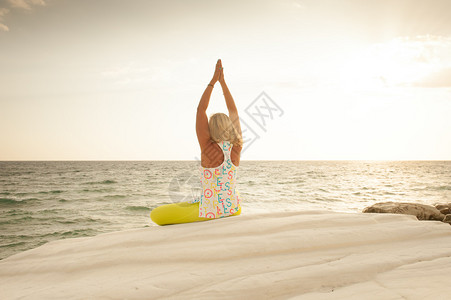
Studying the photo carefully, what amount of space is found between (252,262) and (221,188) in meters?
1.12

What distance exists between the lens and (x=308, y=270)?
138cm

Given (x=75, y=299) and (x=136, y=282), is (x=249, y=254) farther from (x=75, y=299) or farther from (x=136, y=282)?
(x=75, y=299)

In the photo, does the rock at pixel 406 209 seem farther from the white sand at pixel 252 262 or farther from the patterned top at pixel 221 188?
the patterned top at pixel 221 188

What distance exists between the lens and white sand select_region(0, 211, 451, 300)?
4.08 feet

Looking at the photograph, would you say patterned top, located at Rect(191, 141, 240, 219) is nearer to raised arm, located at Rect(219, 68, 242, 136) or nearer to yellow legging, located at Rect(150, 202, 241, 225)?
yellow legging, located at Rect(150, 202, 241, 225)

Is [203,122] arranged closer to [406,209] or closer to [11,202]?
[406,209]

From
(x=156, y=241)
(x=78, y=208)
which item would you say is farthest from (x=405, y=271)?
(x=78, y=208)

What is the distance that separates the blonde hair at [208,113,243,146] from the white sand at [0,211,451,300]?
0.73m

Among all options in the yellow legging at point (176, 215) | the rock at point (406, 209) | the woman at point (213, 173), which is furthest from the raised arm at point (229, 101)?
the rock at point (406, 209)

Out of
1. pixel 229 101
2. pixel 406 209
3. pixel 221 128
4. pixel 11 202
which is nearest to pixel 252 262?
pixel 221 128

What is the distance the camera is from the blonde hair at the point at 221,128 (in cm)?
253

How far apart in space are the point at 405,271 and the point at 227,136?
1636 mm

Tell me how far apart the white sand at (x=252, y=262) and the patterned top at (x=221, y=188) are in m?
0.30

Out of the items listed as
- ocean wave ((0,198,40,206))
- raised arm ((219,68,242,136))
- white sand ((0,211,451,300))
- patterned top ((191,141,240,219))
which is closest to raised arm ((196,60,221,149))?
patterned top ((191,141,240,219))
